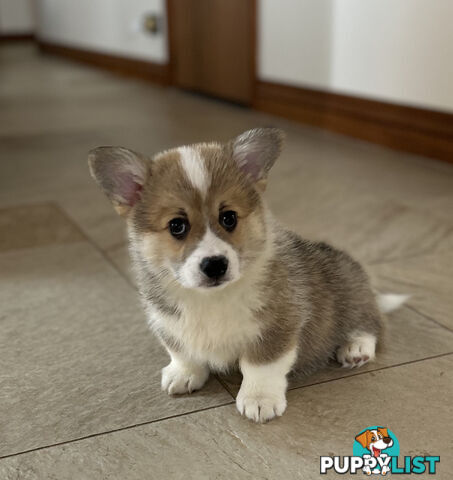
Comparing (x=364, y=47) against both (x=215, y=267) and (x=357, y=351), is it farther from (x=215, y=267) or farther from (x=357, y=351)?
(x=215, y=267)

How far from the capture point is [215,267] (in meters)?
1.26

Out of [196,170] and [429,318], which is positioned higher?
[196,170]

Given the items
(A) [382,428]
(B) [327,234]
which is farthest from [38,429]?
(B) [327,234]

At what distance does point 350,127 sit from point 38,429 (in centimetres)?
300

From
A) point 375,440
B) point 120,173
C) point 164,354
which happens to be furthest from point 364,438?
point 120,173

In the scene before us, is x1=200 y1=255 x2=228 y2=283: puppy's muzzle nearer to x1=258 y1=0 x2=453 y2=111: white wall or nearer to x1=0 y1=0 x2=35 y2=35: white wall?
x1=258 y1=0 x2=453 y2=111: white wall

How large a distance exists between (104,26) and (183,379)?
699cm

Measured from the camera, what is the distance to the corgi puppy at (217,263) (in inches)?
51.0

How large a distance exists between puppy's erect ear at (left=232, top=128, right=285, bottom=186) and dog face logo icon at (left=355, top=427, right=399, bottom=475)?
552 mm

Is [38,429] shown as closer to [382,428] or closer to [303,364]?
[303,364]

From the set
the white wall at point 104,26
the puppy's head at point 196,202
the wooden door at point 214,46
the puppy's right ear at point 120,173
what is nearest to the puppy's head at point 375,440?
the puppy's head at point 196,202

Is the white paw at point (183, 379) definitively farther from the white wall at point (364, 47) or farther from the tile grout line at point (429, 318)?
the white wall at point (364, 47)

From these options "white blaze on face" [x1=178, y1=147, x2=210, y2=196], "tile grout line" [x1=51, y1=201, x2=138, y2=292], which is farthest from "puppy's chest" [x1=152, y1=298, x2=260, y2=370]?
"tile grout line" [x1=51, y1=201, x2=138, y2=292]

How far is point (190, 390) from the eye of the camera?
1.50m
